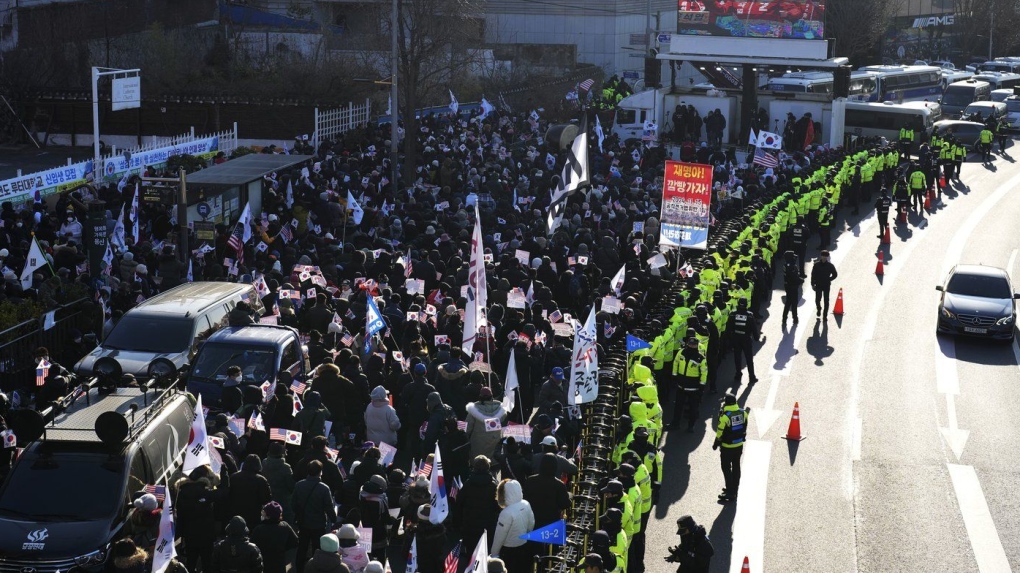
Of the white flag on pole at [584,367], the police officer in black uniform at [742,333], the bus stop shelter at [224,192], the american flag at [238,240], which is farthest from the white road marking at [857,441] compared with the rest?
the bus stop shelter at [224,192]

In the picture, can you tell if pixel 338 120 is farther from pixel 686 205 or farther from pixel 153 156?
pixel 686 205

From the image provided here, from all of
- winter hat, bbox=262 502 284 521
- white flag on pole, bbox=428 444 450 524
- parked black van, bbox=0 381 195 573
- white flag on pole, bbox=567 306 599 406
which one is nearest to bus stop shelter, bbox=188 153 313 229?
white flag on pole, bbox=567 306 599 406

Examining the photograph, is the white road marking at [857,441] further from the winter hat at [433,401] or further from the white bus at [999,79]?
the white bus at [999,79]

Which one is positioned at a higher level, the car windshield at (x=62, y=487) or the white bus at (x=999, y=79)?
the white bus at (x=999, y=79)

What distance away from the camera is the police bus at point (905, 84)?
184 ft

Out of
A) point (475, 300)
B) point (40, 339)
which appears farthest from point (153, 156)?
point (475, 300)

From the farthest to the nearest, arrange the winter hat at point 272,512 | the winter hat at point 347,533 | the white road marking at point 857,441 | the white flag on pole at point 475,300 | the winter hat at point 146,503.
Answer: the white road marking at point 857,441 → the white flag on pole at point 475,300 → the winter hat at point 146,503 → the winter hat at point 272,512 → the winter hat at point 347,533

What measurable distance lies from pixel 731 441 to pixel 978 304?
30.9 ft

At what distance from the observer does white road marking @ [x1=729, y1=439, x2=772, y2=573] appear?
14.5m

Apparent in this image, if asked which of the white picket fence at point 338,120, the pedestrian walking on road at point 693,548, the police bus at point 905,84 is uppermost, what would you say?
the police bus at point 905,84

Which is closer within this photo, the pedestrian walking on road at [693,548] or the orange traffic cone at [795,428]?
the pedestrian walking on road at [693,548]

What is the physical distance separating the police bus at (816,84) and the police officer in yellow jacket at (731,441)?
3208 cm

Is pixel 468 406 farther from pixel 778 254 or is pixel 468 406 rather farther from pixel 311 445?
pixel 778 254

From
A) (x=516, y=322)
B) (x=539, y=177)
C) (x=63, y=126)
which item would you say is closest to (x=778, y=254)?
(x=539, y=177)
